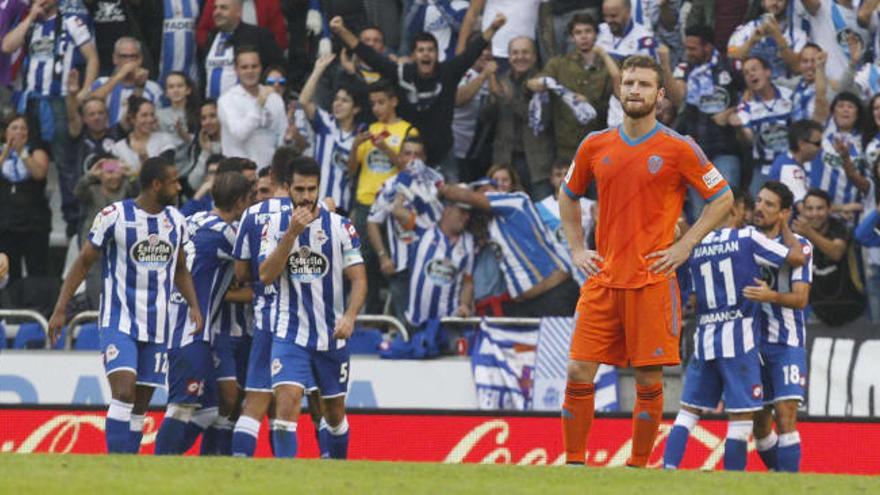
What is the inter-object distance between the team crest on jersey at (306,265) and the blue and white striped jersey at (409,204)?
14.6 feet

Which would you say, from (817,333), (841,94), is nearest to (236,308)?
(817,333)

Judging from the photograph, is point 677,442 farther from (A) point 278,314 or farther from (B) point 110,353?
(B) point 110,353

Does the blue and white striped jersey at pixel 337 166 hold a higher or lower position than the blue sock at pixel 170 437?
higher

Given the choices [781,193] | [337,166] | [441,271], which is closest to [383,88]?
[337,166]

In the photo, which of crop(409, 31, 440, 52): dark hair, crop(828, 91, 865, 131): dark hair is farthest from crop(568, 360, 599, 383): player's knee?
crop(409, 31, 440, 52): dark hair

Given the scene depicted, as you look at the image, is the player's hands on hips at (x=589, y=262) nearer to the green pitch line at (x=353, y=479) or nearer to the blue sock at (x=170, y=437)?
the green pitch line at (x=353, y=479)

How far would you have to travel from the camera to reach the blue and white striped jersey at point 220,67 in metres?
18.5

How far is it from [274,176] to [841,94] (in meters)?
5.86

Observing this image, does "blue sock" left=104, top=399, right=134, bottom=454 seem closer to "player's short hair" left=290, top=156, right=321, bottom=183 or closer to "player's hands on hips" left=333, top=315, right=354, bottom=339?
"player's hands on hips" left=333, top=315, right=354, bottom=339

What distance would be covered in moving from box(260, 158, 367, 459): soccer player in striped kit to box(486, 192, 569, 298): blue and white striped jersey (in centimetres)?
430

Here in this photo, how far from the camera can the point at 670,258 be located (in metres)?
9.84

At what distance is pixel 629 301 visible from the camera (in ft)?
32.9

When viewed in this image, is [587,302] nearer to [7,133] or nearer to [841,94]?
[841,94]

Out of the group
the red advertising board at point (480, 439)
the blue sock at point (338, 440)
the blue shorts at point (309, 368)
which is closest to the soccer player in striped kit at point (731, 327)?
the red advertising board at point (480, 439)
